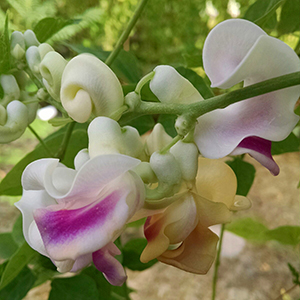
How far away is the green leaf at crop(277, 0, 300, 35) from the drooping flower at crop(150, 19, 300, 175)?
23cm

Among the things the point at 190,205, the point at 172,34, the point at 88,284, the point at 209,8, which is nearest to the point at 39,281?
the point at 88,284

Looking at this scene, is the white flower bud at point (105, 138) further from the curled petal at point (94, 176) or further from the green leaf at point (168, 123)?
the green leaf at point (168, 123)

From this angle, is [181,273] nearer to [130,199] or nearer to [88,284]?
[88,284]

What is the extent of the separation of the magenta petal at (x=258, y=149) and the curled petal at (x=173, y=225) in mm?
42

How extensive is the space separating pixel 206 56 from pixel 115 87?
49mm

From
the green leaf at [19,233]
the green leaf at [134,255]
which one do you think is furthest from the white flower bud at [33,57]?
the green leaf at [134,255]

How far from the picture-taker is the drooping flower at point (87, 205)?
0.14 meters

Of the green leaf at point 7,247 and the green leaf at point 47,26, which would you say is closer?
the green leaf at point 47,26

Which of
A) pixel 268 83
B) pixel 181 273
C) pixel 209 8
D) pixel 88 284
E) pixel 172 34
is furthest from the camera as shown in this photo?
pixel 172 34

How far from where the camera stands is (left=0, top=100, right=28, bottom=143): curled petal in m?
0.24

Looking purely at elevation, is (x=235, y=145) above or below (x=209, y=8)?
above

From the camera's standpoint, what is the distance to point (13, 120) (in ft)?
0.79

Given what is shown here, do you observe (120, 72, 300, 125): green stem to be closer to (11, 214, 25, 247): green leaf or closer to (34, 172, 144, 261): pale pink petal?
(34, 172, 144, 261): pale pink petal

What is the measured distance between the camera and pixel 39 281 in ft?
1.46
